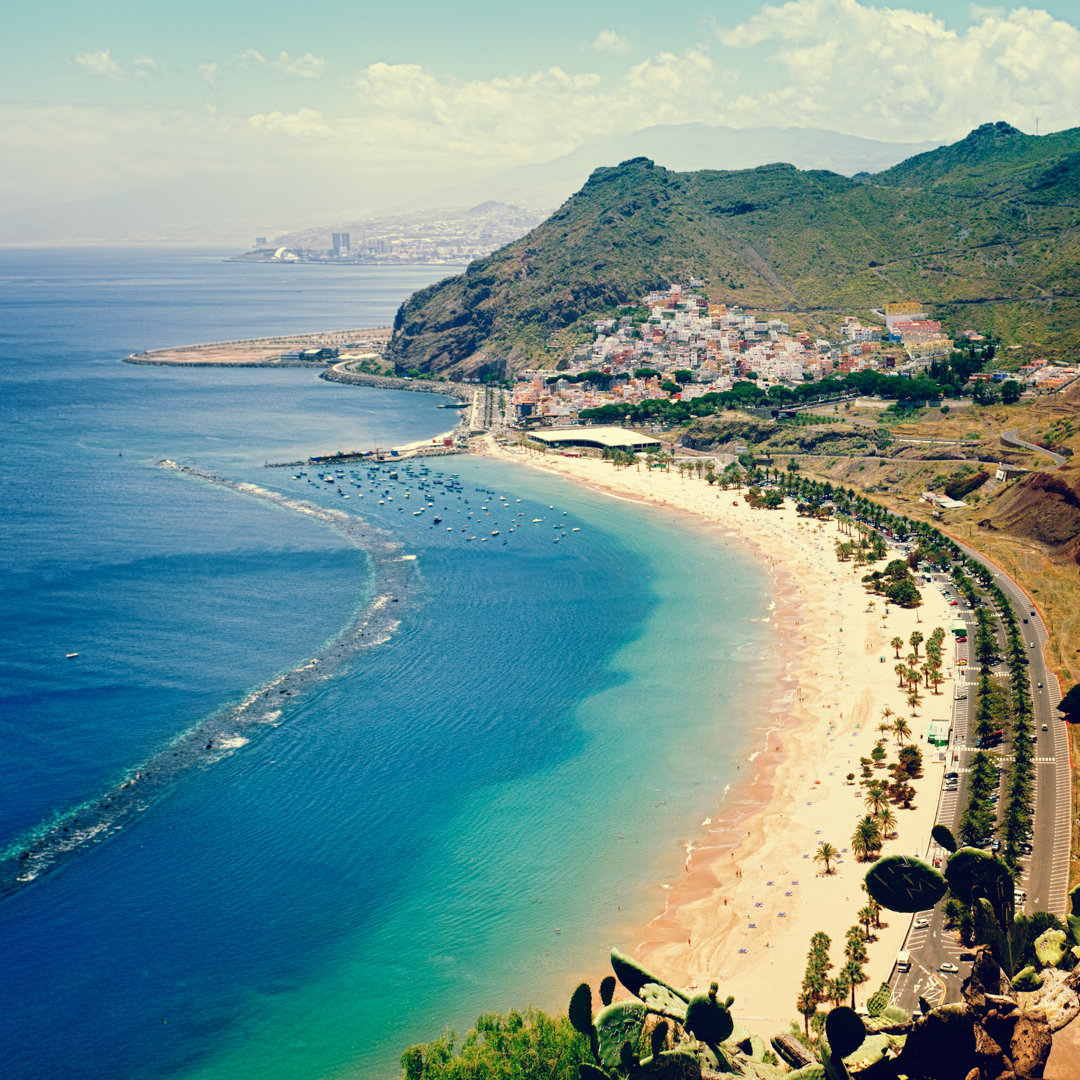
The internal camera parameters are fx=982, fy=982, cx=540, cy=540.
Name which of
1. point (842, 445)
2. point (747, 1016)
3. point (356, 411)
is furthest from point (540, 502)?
point (747, 1016)

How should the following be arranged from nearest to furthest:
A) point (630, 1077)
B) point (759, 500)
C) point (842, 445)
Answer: point (630, 1077)
point (759, 500)
point (842, 445)

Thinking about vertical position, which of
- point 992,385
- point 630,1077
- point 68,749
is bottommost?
point 68,749

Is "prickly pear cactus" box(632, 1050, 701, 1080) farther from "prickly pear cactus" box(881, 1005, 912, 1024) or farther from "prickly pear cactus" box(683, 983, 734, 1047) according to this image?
"prickly pear cactus" box(881, 1005, 912, 1024)

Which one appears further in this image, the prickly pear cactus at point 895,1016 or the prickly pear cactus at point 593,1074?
the prickly pear cactus at point 593,1074

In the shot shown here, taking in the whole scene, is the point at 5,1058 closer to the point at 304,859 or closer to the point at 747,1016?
the point at 304,859

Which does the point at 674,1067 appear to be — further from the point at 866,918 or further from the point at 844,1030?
the point at 866,918

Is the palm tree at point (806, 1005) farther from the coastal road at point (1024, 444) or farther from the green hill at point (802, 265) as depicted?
the green hill at point (802, 265)

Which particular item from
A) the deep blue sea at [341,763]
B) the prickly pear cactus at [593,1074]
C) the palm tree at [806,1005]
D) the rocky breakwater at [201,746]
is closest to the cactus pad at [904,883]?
the prickly pear cactus at [593,1074]

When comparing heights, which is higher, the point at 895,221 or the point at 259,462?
the point at 895,221
